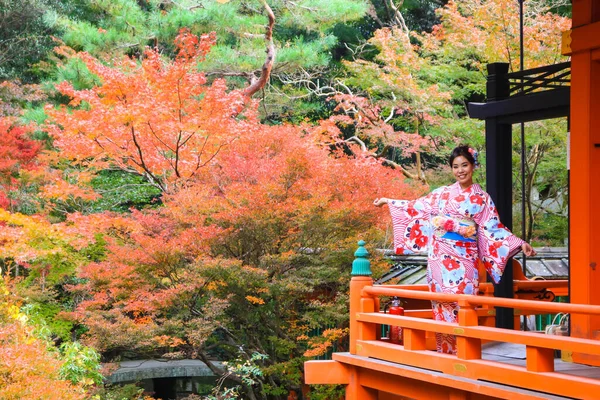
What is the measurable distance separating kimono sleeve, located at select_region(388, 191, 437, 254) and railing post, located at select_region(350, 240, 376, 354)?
0.27 m

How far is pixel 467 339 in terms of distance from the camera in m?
4.73

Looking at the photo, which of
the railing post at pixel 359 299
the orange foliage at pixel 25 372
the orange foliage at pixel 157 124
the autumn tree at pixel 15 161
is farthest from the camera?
the autumn tree at pixel 15 161

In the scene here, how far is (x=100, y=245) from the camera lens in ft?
45.2

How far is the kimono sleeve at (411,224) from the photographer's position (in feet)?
18.8

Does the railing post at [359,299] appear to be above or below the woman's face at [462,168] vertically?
below

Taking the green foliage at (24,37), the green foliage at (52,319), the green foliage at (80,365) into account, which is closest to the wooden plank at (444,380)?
the green foliage at (80,365)

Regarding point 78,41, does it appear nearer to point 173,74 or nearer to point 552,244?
point 173,74

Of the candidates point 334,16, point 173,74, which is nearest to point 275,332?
point 173,74

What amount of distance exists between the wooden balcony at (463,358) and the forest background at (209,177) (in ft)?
11.5

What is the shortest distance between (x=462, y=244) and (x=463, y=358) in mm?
882

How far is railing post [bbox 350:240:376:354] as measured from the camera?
19.2 feet

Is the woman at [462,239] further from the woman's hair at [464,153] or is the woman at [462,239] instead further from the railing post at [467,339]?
the railing post at [467,339]

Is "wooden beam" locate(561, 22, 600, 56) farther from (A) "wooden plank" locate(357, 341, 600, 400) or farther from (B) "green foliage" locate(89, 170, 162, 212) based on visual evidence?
(B) "green foliage" locate(89, 170, 162, 212)

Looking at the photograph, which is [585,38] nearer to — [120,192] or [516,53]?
[516,53]
